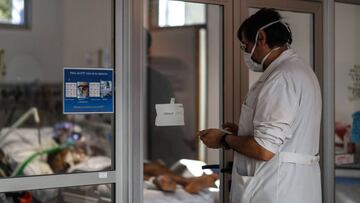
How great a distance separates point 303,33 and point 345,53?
0.39m

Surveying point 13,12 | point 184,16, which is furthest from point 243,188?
point 184,16

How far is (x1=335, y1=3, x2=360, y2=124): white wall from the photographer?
3.28m

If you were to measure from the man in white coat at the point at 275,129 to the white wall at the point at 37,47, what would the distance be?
3.08 ft

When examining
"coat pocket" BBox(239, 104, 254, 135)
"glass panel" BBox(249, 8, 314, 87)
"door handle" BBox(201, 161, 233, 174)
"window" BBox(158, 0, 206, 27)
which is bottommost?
"door handle" BBox(201, 161, 233, 174)

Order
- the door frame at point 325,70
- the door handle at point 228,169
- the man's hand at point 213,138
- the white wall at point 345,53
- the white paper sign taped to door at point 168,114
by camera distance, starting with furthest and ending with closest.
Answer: the white wall at point 345,53 < the door frame at point 325,70 < the door handle at point 228,169 < the white paper sign taped to door at point 168,114 < the man's hand at point 213,138

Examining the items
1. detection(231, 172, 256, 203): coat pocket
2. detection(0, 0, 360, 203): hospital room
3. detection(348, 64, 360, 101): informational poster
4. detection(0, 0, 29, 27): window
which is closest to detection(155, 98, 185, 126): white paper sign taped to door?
detection(0, 0, 360, 203): hospital room

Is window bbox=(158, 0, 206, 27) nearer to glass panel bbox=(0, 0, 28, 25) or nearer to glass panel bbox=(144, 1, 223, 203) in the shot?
glass panel bbox=(144, 1, 223, 203)

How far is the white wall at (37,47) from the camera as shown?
2.43 m

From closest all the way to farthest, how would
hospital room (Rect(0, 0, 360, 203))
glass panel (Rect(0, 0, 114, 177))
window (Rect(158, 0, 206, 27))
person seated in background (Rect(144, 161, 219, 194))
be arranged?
1. hospital room (Rect(0, 0, 360, 203))
2. glass panel (Rect(0, 0, 114, 177))
3. person seated in background (Rect(144, 161, 219, 194))
4. window (Rect(158, 0, 206, 27))

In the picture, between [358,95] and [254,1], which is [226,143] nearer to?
[254,1]

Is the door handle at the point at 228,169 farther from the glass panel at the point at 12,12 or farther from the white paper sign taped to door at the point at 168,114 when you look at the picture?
the glass panel at the point at 12,12

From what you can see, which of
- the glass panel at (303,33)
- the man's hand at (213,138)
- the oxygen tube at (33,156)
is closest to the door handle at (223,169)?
the man's hand at (213,138)

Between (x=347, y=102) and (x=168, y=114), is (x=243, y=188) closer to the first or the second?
(x=168, y=114)

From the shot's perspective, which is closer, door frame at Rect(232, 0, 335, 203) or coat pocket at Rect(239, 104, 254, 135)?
coat pocket at Rect(239, 104, 254, 135)
